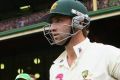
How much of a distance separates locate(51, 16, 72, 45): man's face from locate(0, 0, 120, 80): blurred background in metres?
5.18

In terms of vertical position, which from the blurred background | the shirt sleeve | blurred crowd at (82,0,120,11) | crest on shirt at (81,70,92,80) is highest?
the shirt sleeve

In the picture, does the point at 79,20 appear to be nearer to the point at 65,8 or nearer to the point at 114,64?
the point at 65,8

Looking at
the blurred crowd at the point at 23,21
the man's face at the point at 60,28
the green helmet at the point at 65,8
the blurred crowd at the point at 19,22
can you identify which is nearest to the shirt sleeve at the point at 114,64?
the man's face at the point at 60,28

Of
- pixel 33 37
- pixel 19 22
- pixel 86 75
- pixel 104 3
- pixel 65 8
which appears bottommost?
pixel 33 37

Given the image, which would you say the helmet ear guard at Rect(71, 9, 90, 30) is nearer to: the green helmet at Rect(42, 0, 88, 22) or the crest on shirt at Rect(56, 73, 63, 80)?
the green helmet at Rect(42, 0, 88, 22)

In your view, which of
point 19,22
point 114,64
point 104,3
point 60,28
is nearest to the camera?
point 114,64

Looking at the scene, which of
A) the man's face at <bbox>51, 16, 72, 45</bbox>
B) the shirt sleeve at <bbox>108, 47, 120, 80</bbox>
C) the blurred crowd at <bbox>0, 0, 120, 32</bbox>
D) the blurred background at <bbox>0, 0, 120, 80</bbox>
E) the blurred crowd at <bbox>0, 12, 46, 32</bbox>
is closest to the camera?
the shirt sleeve at <bbox>108, 47, 120, 80</bbox>

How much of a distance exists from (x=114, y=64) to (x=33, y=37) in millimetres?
7764

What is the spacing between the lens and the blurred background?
972cm

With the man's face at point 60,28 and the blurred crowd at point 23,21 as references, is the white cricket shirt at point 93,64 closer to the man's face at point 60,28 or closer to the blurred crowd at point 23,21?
the man's face at point 60,28

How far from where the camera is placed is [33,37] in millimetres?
10875

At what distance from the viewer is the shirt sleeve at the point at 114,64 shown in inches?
124

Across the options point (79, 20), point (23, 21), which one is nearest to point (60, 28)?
point (79, 20)

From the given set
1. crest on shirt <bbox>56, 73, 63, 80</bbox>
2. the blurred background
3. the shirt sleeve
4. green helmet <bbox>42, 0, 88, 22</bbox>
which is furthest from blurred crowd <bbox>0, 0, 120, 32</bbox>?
the shirt sleeve
